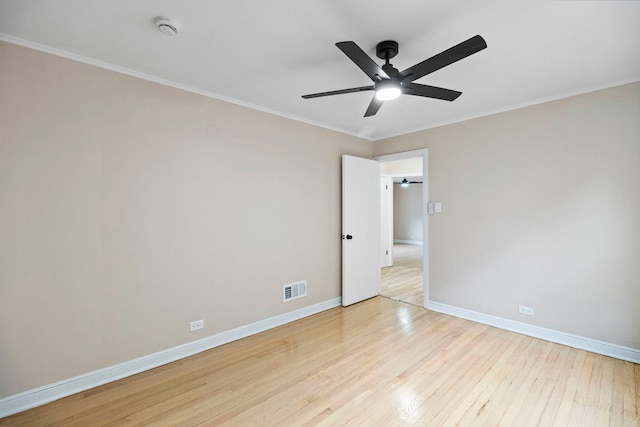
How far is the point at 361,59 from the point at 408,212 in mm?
9891

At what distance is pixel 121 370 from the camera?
7.70ft

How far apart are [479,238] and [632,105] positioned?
1.82 m

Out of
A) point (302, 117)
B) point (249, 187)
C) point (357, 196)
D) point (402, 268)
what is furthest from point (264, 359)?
point (402, 268)

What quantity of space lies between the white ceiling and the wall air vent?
88.5 inches

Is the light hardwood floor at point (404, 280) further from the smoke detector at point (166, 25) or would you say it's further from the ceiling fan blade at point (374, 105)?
the smoke detector at point (166, 25)

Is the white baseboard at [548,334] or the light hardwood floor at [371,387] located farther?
the white baseboard at [548,334]

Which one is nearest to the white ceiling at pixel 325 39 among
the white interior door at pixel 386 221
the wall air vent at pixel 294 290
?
the wall air vent at pixel 294 290

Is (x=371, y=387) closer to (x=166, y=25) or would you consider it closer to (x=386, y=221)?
(x=166, y=25)

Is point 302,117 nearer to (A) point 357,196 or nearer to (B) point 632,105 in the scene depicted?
(A) point 357,196

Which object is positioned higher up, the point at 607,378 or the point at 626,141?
the point at 626,141

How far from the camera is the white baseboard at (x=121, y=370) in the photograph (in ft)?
6.40

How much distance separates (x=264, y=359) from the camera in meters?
2.65

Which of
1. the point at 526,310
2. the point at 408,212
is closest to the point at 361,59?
the point at 526,310

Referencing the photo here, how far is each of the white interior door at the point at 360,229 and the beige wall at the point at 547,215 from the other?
0.88m
